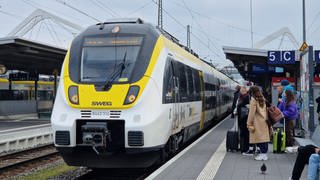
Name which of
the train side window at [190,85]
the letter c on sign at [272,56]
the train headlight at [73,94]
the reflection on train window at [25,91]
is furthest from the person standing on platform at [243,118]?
the reflection on train window at [25,91]

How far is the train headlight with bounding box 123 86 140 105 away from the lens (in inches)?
392

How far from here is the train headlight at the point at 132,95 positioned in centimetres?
997

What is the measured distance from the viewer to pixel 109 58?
35.4 ft

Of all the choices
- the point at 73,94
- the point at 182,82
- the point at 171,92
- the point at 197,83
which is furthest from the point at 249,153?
the point at 197,83

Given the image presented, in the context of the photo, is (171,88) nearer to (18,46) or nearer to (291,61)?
(291,61)

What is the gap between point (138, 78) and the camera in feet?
33.6

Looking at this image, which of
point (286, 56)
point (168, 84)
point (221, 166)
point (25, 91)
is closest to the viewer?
point (221, 166)

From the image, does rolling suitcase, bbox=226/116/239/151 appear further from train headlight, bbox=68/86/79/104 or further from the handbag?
train headlight, bbox=68/86/79/104

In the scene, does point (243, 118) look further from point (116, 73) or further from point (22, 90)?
point (22, 90)

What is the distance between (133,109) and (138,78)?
71 centimetres

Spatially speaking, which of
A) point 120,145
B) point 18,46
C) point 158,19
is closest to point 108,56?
point 120,145

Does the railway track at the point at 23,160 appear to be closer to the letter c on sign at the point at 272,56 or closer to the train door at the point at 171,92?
the train door at the point at 171,92

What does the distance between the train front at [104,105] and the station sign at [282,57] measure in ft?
34.8

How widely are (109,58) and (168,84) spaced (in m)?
1.41
